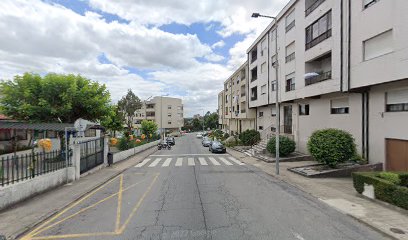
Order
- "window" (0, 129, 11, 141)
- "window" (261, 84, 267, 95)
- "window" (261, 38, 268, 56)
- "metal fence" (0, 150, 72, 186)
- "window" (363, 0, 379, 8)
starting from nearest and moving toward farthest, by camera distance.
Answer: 1. "metal fence" (0, 150, 72, 186)
2. "window" (363, 0, 379, 8)
3. "window" (0, 129, 11, 141)
4. "window" (261, 38, 268, 56)
5. "window" (261, 84, 267, 95)

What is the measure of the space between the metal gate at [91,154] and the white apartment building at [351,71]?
40.0 feet

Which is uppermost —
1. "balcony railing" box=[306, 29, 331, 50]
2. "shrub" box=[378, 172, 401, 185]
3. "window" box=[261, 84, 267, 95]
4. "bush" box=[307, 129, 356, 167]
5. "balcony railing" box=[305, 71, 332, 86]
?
"balcony railing" box=[306, 29, 331, 50]

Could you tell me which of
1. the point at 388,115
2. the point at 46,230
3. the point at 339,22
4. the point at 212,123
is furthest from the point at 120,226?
the point at 212,123

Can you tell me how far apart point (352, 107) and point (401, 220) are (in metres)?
10.7

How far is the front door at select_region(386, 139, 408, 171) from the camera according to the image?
12734 mm

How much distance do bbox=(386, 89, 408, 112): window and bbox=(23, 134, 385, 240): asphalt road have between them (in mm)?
6917

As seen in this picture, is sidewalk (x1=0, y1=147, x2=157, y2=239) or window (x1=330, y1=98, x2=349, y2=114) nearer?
sidewalk (x1=0, y1=147, x2=157, y2=239)

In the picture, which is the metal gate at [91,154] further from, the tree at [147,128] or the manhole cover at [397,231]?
the tree at [147,128]

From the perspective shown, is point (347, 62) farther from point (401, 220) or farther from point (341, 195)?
point (401, 220)

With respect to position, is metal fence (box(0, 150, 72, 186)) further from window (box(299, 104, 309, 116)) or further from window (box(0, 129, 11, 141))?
window (box(0, 129, 11, 141))

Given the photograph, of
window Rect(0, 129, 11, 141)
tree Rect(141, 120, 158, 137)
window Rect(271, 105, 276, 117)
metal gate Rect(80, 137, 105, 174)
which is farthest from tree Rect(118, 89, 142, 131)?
metal gate Rect(80, 137, 105, 174)

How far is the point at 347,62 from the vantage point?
1537 centimetres

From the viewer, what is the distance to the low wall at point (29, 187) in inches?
337

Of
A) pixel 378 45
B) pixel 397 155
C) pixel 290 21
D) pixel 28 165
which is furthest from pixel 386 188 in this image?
pixel 290 21
